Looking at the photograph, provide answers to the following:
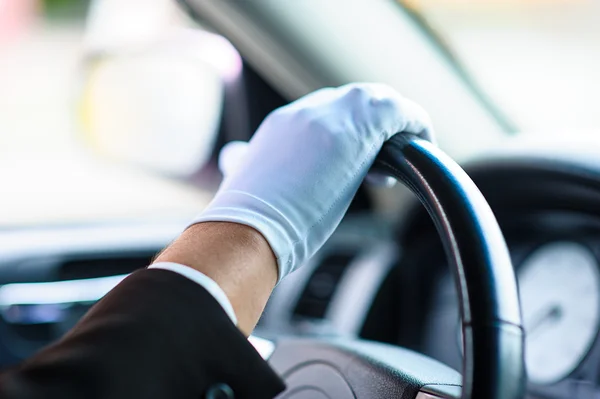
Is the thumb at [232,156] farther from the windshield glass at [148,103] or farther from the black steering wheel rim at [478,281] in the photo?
the windshield glass at [148,103]

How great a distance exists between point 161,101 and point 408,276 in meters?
1.06

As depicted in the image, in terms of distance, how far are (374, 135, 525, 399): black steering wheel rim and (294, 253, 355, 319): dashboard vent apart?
1211 millimetres

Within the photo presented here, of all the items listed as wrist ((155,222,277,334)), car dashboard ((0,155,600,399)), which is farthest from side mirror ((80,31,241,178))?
wrist ((155,222,277,334))

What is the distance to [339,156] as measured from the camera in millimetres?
752

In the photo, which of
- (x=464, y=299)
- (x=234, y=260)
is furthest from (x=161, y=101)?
(x=464, y=299)

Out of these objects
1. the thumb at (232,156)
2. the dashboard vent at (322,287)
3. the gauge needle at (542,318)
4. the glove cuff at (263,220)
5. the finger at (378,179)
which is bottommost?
the dashboard vent at (322,287)

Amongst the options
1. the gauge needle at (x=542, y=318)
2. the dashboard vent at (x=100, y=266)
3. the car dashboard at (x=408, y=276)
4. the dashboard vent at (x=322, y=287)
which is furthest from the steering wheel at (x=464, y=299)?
the dashboard vent at (x=100, y=266)

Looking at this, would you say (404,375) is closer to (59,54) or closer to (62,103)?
(62,103)

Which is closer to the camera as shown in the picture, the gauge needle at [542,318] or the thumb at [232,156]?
the thumb at [232,156]

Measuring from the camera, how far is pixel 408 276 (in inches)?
66.1

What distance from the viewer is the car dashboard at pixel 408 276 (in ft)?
4.13

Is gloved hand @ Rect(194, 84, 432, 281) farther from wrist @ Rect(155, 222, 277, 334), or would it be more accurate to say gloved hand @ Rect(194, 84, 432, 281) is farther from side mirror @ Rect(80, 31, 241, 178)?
side mirror @ Rect(80, 31, 241, 178)

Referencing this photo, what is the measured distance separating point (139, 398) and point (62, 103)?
530 cm

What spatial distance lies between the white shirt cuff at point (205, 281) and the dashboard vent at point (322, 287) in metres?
1.22
